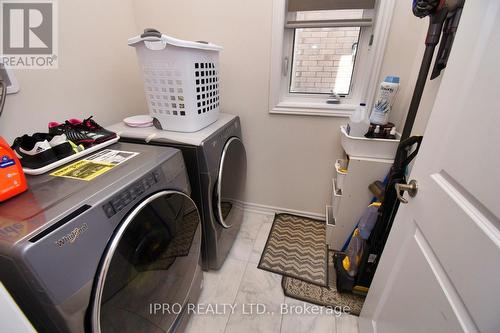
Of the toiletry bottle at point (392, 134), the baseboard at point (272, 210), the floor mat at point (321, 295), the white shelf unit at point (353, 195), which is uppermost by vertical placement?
the toiletry bottle at point (392, 134)

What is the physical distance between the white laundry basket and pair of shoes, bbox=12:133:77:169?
1.48 feet

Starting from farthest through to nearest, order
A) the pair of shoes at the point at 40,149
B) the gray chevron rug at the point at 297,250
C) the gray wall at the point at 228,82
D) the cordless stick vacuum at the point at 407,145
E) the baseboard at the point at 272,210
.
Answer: the baseboard at the point at 272,210
the gray chevron rug at the point at 297,250
the gray wall at the point at 228,82
the cordless stick vacuum at the point at 407,145
the pair of shoes at the point at 40,149

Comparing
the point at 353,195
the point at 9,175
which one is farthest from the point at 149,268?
the point at 353,195

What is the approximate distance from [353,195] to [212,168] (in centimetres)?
90

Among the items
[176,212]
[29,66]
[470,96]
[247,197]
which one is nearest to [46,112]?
[29,66]

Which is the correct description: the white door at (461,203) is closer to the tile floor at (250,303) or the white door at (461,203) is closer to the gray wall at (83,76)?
the tile floor at (250,303)

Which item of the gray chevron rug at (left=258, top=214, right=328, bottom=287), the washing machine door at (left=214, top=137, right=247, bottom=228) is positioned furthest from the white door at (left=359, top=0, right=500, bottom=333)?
the washing machine door at (left=214, top=137, right=247, bottom=228)

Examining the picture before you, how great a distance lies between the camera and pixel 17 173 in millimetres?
600

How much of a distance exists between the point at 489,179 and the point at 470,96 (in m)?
0.21

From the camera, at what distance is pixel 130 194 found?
643 mm

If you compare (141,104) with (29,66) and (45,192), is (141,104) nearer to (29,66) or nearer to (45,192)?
(29,66)

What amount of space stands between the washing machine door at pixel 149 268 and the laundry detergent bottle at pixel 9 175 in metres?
0.30

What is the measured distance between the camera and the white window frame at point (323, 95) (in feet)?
4.09

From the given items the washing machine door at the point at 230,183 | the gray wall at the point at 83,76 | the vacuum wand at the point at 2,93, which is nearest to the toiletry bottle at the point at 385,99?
the washing machine door at the point at 230,183
